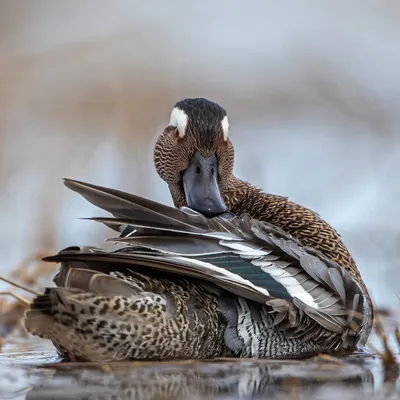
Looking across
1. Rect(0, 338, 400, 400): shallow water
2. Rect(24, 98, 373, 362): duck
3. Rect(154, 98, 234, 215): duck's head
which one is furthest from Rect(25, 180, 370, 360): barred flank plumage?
Rect(154, 98, 234, 215): duck's head

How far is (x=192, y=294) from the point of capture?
4523mm

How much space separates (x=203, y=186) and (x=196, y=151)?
0.34m

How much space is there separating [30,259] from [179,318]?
2.12 meters

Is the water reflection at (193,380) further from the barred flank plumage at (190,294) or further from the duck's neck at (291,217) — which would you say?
the duck's neck at (291,217)

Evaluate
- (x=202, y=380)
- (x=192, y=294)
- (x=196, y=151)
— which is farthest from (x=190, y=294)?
(x=196, y=151)

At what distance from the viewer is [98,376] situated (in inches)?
161

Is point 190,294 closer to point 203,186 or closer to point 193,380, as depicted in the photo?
point 193,380

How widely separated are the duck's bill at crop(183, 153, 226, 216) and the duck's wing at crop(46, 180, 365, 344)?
1.58 feet

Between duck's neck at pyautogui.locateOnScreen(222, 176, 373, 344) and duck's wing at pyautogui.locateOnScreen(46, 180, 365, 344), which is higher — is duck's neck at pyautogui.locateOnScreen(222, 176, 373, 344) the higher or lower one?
the higher one

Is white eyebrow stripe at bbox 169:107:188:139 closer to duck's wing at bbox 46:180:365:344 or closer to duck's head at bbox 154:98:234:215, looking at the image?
duck's head at bbox 154:98:234:215

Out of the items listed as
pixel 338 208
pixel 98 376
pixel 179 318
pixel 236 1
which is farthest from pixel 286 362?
pixel 236 1

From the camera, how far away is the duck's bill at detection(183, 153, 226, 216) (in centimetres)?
527

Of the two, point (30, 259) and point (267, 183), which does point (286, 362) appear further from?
point (267, 183)

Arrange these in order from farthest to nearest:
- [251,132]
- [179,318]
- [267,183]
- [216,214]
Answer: [251,132] < [267,183] < [216,214] < [179,318]
